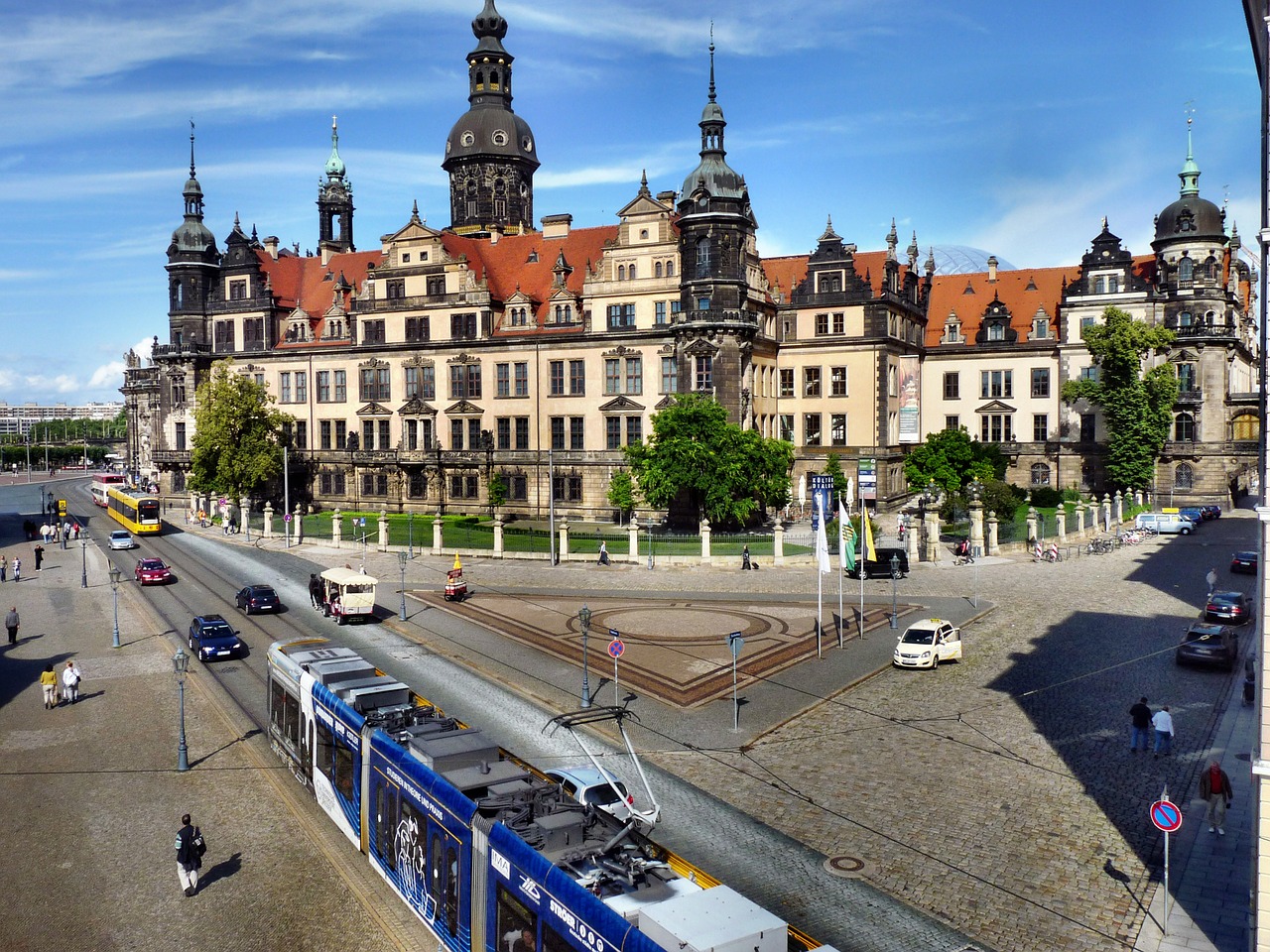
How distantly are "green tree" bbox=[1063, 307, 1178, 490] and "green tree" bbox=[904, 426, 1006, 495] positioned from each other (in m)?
12.0

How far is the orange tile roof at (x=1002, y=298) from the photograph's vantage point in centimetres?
8625

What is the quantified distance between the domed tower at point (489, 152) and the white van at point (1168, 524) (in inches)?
2203

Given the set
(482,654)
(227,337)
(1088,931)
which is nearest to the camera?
(1088,931)

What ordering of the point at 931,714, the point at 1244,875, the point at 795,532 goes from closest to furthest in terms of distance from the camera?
the point at 1244,875, the point at 931,714, the point at 795,532

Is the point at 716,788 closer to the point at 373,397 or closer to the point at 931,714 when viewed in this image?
the point at 931,714

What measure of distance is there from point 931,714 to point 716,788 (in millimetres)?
8311

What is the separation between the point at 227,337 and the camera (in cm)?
8975

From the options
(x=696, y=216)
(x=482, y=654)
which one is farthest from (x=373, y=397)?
(x=482, y=654)

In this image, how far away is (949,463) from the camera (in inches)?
2842

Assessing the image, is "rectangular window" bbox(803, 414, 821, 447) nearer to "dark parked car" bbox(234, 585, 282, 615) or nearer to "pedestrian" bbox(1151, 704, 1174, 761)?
"dark parked car" bbox(234, 585, 282, 615)

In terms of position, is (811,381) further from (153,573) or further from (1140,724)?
(1140,724)

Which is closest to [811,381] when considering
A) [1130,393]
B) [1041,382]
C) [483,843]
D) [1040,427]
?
[1041,382]

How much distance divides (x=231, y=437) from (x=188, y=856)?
63.0 metres

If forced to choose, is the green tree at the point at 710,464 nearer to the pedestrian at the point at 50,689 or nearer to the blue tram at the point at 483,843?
the pedestrian at the point at 50,689
